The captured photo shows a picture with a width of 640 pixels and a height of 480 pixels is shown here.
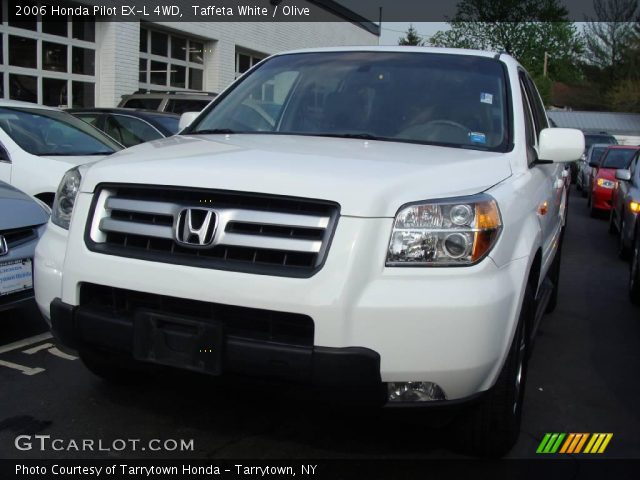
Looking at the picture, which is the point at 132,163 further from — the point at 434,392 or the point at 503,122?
the point at 503,122

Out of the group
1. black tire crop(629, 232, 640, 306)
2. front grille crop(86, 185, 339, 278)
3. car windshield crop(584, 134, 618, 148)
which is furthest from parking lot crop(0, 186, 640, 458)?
car windshield crop(584, 134, 618, 148)

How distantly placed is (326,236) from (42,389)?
2141 millimetres

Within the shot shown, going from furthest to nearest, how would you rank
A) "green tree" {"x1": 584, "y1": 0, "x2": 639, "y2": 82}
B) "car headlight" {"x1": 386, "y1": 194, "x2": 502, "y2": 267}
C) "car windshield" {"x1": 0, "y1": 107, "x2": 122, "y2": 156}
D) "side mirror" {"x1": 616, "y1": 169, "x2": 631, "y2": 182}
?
"green tree" {"x1": 584, "y1": 0, "x2": 639, "y2": 82} < "side mirror" {"x1": 616, "y1": 169, "x2": 631, "y2": 182} < "car windshield" {"x1": 0, "y1": 107, "x2": 122, "y2": 156} < "car headlight" {"x1": 386, "y1": 194, "x2": 502, "y2": 267}

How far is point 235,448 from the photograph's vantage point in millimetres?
3285

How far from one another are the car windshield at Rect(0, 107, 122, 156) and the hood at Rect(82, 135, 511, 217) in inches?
177

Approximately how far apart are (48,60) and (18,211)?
36.1 feet

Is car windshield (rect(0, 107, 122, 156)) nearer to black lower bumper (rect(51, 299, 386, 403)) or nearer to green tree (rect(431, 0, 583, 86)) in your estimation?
black lower bumper (rect(51, 299, 386, 403))

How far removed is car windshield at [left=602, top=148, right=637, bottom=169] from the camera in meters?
13.9

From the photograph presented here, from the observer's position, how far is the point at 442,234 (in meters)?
2.73

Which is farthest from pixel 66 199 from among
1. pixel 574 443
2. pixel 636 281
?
pixel 636 281

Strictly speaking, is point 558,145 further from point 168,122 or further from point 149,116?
point 149,116

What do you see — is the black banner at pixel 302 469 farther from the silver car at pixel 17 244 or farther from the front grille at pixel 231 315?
the silver car at pixel 17 244

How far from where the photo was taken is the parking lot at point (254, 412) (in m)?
3.29

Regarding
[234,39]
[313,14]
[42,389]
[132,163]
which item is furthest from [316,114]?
[313,14]
